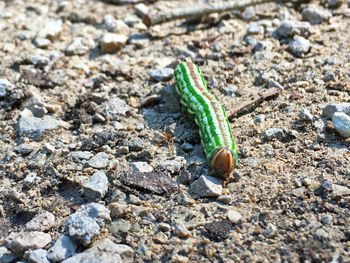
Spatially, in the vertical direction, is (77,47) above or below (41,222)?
above

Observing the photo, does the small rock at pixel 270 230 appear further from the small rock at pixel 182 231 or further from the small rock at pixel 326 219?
the small rock at pixel 182 231

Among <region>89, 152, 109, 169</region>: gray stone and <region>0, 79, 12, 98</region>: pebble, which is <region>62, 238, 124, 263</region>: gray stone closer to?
<region>89, 152, 109, 169</region>: gray stone

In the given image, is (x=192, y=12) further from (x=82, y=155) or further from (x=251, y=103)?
(x=82, y=155)

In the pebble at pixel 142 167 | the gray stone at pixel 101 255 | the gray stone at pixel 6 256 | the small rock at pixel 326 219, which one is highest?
the small rock at pixel 326 219

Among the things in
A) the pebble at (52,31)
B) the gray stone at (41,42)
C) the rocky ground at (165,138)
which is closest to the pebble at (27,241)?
the rocky ground at (165,138)

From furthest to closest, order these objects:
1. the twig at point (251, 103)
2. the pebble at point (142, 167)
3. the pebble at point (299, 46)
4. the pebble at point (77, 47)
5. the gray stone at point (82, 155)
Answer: the pebble at point (77, 47) < the pebble at point (299, 46) < the twig at point (251, 103) < the gray stone at point (82, 155) < the pebble at point (142, 167)

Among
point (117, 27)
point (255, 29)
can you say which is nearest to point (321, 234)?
point (255, 29)

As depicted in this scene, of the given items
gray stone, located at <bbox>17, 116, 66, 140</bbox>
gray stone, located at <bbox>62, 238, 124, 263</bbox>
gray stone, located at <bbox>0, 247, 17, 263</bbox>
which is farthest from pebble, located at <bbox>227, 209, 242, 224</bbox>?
gray stone, located at <bbox>17, 116, 66, 140</bbox>
